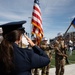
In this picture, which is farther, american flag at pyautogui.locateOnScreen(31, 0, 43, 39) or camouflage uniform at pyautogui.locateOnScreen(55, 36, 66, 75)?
camouflage uniform at pyautogui.locateOnScreen(55, 36, 66, 75)

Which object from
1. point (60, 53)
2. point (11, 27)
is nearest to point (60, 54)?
point (60, 53)

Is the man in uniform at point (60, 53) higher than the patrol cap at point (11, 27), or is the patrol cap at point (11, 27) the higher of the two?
the patrol cap at point (11, 27)

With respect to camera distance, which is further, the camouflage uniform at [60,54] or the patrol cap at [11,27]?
the camouflage uniform at [60,54]

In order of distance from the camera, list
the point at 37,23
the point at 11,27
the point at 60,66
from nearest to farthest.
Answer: the point at 11,27, the point at 37,23, the point at 60,66

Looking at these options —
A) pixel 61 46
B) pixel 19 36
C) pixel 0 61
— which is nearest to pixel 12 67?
pixel 0 61

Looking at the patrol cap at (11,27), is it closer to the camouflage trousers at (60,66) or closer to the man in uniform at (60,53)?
the man in uniform at (60,53)

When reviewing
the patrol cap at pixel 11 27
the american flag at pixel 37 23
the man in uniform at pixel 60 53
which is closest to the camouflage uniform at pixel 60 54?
the man in uniform at pixel 60 53

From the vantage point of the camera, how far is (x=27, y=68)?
267 cm

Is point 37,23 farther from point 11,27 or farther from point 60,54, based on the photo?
point 11,27

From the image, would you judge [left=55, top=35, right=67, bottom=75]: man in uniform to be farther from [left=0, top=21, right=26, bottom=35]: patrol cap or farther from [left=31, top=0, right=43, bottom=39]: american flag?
[left=0, top=21, right=26, bottom=35]: patrol cap

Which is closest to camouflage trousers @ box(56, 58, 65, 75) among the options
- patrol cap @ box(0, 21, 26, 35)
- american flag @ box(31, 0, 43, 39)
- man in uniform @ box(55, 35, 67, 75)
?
man in uniform @ box(55, 35, 67, 75)

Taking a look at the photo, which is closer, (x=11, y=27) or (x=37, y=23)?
(x=11, y=27)

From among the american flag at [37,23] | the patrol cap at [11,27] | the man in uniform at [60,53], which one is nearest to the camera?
the patrol cap at [11,27]

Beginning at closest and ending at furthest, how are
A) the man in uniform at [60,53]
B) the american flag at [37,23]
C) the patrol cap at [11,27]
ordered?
the patrol cap at [11,27] < the american flag at [37,23] < the man in uniform at [60,53]
